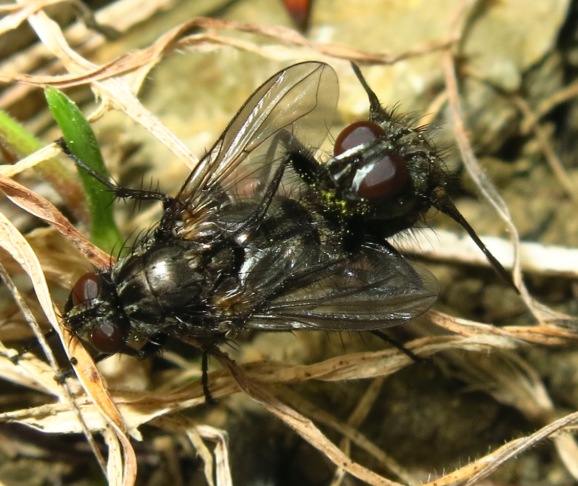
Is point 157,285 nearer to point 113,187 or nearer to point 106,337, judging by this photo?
point 106,337

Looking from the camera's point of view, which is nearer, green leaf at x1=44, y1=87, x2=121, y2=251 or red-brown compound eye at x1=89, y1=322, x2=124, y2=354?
red-brown compound eye at x1=89, y1=322, x2=124, y2=354

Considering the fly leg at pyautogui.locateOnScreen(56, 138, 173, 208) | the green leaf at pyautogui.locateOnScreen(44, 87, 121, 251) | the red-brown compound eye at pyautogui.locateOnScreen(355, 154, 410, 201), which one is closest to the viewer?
the red-brown compound eye at pyautogui.locateOnScreen(355, 154, 410, 201)

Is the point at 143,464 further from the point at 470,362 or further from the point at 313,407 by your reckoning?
the point at 470,362

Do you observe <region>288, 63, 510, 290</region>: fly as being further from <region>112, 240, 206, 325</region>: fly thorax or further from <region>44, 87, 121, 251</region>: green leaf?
<region>44, 87, 121, 251</region>: green leaf

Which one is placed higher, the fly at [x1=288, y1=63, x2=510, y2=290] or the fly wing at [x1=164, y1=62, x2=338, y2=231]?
the fly wing at [x1=164, y1=62, x2=338, y2=231]

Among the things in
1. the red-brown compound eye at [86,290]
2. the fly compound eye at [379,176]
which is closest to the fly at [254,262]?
the red-brown compound eye at [86,290]

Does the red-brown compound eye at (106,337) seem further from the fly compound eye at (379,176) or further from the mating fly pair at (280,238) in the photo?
the fly compound eye at (379,176)

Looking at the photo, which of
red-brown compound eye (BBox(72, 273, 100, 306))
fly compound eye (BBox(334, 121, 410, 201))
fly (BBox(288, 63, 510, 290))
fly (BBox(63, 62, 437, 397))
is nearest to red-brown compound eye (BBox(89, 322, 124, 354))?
fly (BBox(63, 62, 437, 397))

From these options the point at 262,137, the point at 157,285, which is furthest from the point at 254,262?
the point at 262,137
